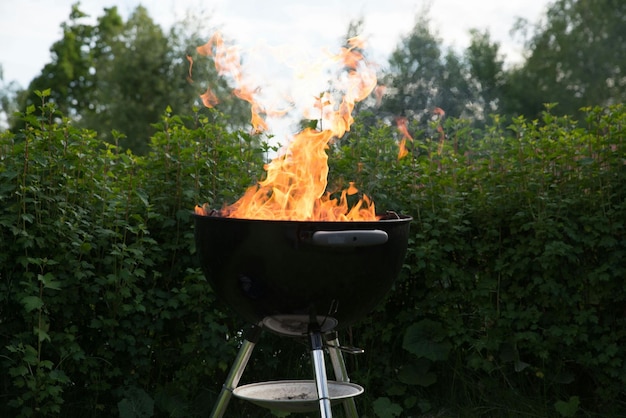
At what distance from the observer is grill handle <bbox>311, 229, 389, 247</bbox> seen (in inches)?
77.3

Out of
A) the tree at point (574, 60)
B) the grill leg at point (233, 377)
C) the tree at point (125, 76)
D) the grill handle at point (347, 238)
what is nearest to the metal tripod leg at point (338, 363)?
the grill leg at point (233, 377)

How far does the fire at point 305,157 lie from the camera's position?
234 cm

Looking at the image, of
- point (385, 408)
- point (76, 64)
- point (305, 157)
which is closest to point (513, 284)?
point (385, 408)

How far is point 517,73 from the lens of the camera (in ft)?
84.8

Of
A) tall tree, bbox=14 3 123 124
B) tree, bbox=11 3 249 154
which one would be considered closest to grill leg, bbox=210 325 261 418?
tree, bbox=11 3 249 154

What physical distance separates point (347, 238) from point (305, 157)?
1.66 feet

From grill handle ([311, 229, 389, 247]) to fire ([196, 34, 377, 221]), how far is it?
29 centimetres

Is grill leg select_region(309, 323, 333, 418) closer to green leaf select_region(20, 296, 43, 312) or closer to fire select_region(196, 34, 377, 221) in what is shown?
fire select_region(196, 34, 377, 221)

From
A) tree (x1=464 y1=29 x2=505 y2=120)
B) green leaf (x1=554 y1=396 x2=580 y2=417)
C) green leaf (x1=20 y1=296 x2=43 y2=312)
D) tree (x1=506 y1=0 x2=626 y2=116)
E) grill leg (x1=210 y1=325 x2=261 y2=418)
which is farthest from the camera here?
tree (x1=464 y1=29 x2=505 y2=120)

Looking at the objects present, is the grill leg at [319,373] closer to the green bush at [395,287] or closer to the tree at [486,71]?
the green bush at [395,287]

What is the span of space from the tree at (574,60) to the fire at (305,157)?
22710mm

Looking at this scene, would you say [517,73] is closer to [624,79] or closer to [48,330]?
[624,79]

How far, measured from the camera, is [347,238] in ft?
6.48

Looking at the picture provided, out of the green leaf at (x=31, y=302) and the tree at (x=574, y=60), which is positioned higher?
the tree at (x=574, y=60)
